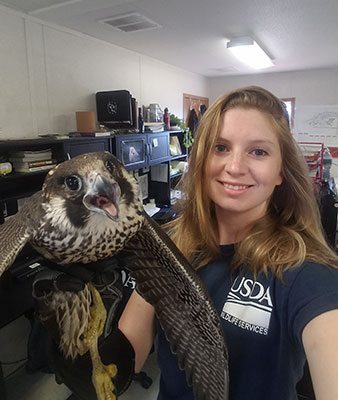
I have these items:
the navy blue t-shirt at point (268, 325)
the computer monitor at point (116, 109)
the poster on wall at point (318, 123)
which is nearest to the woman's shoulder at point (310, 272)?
the navy blue t-shirt at point (268, 325)

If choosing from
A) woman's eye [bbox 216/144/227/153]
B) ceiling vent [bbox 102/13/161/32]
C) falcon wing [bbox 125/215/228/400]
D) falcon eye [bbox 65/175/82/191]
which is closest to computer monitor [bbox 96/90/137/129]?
ceiling vent [bbox 102/13/161/32]

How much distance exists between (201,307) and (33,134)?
215cm

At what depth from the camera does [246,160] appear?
37.6 inches

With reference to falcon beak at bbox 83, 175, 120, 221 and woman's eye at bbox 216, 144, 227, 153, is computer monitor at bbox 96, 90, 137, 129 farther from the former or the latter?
falcon beak at bbox 83, 175, 120, 221

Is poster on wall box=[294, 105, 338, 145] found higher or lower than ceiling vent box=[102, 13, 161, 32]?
lower

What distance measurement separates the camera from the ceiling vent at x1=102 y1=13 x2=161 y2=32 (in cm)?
234

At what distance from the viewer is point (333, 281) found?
770 millimetres

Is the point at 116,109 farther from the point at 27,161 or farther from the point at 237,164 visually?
the point at 237,164

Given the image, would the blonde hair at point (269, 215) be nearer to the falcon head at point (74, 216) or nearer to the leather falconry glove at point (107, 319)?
the leather falconry glove at point (107, 319)

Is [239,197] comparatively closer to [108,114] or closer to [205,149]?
[205,149]

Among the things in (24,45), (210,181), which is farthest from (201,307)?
(24,45)

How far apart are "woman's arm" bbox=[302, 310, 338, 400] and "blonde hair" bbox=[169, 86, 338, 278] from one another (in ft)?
0.57

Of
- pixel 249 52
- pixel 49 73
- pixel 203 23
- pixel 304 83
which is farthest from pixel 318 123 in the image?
pixel 49 73

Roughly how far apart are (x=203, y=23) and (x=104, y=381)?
261 cm
